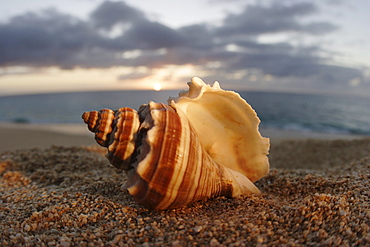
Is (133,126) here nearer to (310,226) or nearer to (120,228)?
(120,228)

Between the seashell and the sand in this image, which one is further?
the seashell

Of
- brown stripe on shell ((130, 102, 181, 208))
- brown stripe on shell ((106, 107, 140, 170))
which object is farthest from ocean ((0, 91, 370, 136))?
brown stripe on shell ((130, 102, 181, 208))

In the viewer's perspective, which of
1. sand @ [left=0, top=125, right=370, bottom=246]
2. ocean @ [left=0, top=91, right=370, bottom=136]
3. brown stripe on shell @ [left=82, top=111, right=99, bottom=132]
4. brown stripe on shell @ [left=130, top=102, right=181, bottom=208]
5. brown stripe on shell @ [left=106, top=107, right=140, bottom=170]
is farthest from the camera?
ocean @ [left=0, top=91, right=370, bottom=136]

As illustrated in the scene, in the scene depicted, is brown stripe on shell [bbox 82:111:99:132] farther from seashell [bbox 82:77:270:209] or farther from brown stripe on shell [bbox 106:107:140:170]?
brown stripe on shell [bbox 106:107:140:170]

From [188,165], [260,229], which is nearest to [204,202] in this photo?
[188,165]

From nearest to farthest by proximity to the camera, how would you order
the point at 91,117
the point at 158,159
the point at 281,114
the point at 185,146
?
the point at 158,159
the point at 185,146
the point at 91,117
the point at 281,114

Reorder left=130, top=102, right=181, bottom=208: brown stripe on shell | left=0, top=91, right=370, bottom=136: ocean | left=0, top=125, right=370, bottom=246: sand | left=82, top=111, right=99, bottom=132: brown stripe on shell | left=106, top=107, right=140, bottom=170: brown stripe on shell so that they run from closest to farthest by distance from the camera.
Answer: left=0, top=125, right=370, bottom=246: sand < left=130, top=102, right=181, bottom=208: brown stripe on shell < left=106, top=107, right=140, bottom=170: brown stripe on shell < left=82, top=111, right=99, bottom=132: brown stripe on shell < left=0, top=91, right=370, bottom=136: ocean

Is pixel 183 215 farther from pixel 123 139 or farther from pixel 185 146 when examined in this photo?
pixel 123 139

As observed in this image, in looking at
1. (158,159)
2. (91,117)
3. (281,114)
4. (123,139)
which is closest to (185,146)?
(158,159)
